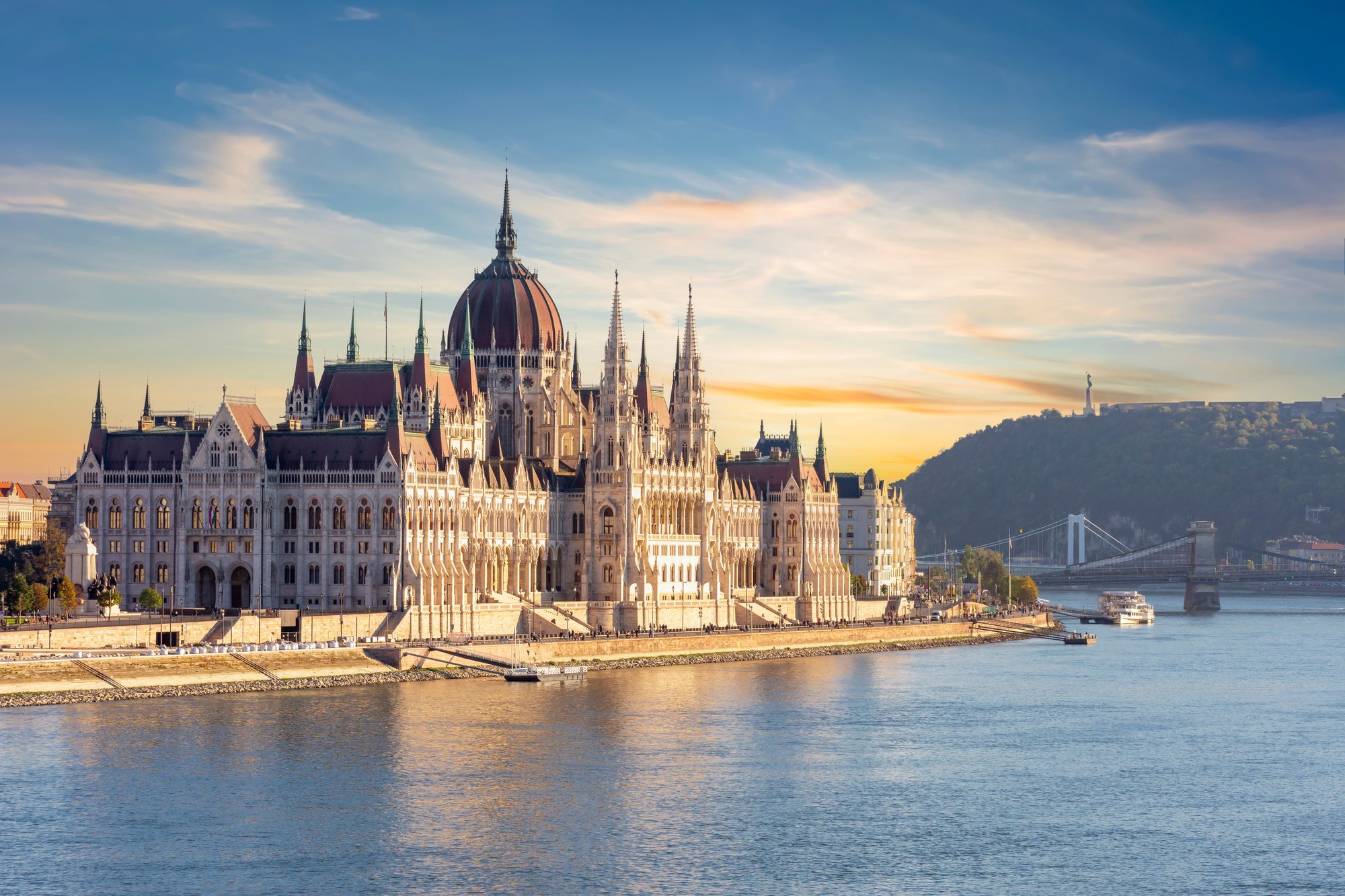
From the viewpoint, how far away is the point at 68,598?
122625mm

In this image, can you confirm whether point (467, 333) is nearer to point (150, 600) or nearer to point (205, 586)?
point (205, 586)

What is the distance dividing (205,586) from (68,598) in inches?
747

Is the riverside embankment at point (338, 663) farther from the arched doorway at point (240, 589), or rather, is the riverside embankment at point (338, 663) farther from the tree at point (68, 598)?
the arched doorway at point (240, 589)

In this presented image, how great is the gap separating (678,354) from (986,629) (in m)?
43.0

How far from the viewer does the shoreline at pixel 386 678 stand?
341 ft

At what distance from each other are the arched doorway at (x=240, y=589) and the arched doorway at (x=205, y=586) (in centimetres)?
133

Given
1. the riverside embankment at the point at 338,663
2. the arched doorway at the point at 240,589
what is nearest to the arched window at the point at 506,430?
the riverside embankment at the point at 338,663

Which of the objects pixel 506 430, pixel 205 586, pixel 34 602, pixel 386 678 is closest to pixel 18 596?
pixel 34 602

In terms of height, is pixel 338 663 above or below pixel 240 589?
below

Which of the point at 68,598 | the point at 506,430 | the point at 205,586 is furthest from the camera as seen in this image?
the point at 506,430

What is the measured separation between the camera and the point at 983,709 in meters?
120

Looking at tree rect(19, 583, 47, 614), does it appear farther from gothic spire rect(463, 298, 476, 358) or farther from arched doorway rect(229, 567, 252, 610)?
gothic spire rect(463, 298, 476, 358)

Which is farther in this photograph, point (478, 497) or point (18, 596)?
point (478, 497)

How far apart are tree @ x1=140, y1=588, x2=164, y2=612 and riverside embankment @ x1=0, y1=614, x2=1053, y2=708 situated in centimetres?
1450
